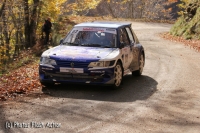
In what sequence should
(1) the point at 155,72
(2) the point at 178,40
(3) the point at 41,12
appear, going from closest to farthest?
(1) the point at 155,72, (2) the point at 178,40, (3) the point at 41,12

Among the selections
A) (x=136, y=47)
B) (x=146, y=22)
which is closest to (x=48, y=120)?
(x=136, y=47)

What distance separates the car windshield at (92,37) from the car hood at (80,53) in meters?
0.33

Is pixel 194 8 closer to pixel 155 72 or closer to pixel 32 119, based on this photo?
pixel 155 72

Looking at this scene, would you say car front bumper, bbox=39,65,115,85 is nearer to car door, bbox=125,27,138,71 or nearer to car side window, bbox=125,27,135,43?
car door, bbox=125,27,138,71

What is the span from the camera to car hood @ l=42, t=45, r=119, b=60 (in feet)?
33.2

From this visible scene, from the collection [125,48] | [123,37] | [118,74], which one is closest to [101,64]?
[118,74]

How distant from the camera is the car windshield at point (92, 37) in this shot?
1124 centimetres

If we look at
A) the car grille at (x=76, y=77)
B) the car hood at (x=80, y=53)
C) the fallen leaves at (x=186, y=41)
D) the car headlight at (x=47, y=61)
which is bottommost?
the fallen leaves at (x=186, y=41)

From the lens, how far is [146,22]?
4256cm

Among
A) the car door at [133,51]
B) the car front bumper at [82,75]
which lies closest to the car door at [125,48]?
the car door at [133,51]

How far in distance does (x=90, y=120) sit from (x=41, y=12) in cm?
2372

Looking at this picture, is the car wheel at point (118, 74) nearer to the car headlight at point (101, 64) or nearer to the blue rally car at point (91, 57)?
the blue rally car at point (91, 57)

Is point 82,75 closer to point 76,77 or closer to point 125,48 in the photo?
point 76,77

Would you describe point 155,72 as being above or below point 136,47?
below
